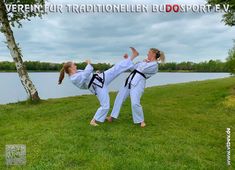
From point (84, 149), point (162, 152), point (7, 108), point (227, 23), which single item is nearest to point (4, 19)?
point (7, 108)

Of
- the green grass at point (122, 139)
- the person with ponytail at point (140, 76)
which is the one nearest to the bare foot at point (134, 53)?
the person with ponytail at point (140, 76)

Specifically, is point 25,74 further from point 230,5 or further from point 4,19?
point 230,5

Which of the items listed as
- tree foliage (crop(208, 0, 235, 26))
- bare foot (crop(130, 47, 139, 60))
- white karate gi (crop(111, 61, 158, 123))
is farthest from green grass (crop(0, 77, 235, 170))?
tree foliage (crop(208, 0, 235, 26))

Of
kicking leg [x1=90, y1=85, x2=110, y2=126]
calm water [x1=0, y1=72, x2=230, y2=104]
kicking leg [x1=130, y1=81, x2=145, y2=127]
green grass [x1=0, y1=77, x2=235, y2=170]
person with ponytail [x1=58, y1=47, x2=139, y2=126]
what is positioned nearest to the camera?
green grass [x1=0, y1=77, x2=235, y2=170]

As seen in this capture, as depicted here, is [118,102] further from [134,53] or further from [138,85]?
[134,53]

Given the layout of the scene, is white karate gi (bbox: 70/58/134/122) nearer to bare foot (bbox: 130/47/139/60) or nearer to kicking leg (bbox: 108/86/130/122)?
bare foot (bbox: 130/47/139/60)

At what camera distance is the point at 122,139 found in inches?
319

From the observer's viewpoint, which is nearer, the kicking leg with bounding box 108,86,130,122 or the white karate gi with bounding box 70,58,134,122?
the white karate gi with bounding box 70,58,134,122

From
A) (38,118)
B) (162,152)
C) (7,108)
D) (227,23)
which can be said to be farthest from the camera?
(227,23)

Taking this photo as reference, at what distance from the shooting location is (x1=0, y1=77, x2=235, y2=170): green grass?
6602 millimetres

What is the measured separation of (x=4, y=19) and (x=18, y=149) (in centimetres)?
972

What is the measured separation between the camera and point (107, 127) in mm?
9297

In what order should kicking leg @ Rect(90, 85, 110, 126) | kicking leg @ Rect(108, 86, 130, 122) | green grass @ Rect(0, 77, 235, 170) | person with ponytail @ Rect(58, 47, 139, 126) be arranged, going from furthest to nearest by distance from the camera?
kicking leg @ Rect(108, 86, 130, 122) < kicking leg @ Rect(90, 85, 110, 126) < person with ponytail @ Rect(58, 47, 139, 126) < green grass @ Rect(0, 77, 235, 170)

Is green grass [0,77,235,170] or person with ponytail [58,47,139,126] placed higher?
person with ponytail [58,47,139,126]
